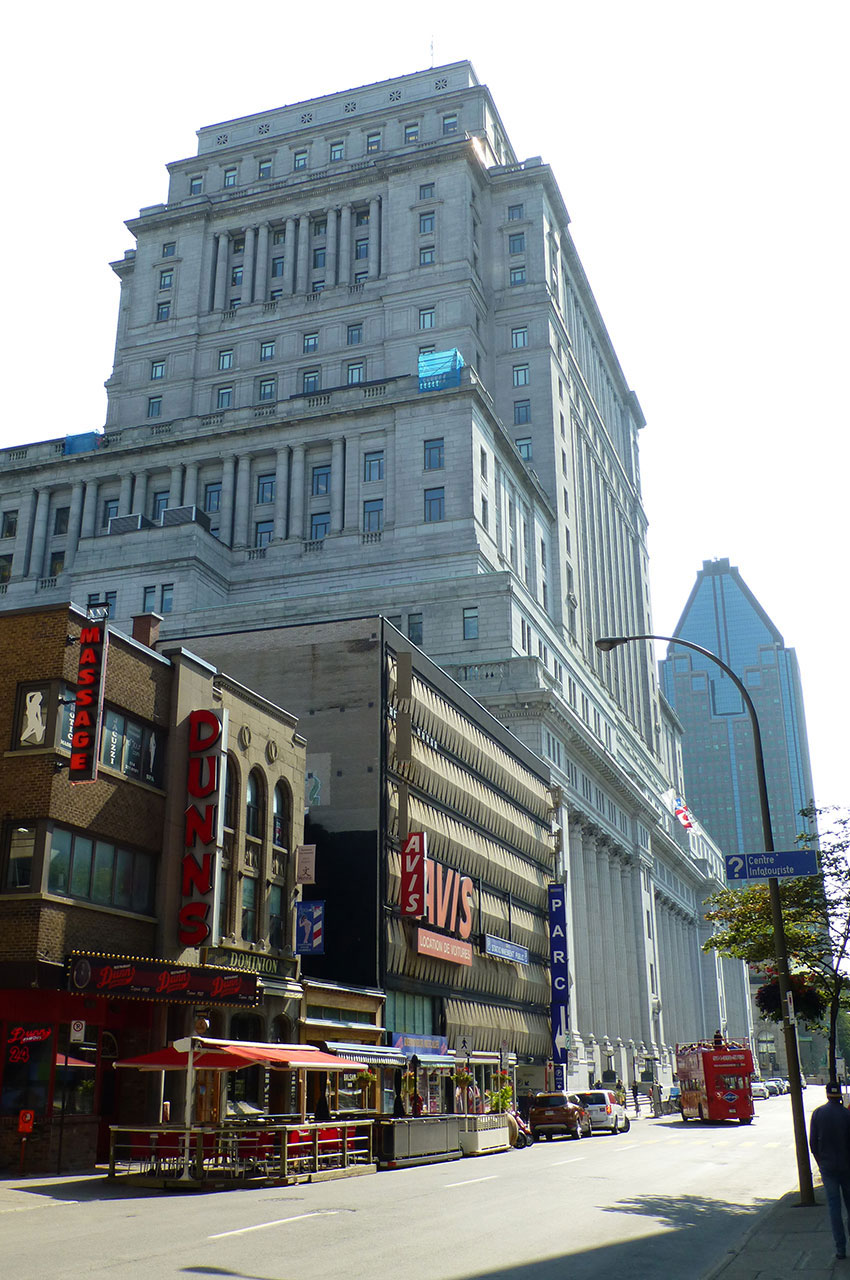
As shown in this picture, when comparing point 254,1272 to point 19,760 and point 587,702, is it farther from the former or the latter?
point 587,702

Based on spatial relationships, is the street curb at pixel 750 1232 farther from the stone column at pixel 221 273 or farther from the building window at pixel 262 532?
the stone column at pixel 221 273

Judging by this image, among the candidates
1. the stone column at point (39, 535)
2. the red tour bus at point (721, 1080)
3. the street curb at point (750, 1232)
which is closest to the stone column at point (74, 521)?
the stone column at point (39, 535)

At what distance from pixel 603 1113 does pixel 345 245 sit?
Answer: 84632 millimetres

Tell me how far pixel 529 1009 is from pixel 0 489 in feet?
199

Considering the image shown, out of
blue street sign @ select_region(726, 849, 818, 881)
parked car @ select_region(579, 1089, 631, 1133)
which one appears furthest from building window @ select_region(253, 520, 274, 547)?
blue street sign @ select_region(726, 849, 818, 881)

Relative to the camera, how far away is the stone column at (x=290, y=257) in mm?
112625

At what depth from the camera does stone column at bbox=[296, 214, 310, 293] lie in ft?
368

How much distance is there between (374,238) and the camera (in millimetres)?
111500

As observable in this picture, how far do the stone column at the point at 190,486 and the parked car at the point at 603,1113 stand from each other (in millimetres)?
57992

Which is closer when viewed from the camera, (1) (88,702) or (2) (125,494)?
(1) (88,702)

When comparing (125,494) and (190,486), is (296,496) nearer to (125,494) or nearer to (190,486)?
(190,486)

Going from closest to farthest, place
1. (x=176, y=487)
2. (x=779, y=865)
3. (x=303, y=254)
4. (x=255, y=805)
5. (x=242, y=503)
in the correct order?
(x=779, y=865), (x=255, y=805), (x=242, y=503), (x=176, y=487), (x=303, y=254)

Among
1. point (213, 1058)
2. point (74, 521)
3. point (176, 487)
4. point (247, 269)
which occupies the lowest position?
point (213, 1058)

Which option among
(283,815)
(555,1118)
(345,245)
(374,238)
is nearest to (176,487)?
(345,245)
